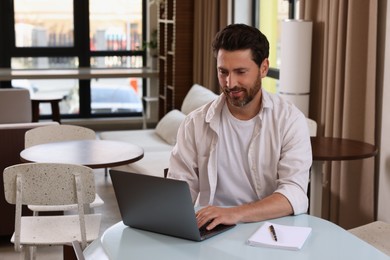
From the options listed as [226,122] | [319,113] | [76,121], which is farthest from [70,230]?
[76,121]

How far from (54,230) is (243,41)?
1.65m

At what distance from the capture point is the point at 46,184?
3.46 meters

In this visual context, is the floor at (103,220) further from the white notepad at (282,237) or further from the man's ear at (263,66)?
the white notepad at (282,237)

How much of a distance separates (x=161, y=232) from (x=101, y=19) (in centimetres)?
734

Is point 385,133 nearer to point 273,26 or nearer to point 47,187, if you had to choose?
point 47,187

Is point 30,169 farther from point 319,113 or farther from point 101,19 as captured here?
point 101,19

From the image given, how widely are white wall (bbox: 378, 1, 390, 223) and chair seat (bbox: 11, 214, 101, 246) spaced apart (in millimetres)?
1796

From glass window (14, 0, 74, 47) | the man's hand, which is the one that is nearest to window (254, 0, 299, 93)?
glass window (14, 0, 74, 47)

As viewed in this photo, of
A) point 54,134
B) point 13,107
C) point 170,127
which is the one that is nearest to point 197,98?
point 170,127

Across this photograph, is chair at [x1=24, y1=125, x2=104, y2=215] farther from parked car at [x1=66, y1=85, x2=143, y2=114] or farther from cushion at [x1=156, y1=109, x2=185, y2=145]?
parked car at [x1=66, y1=85, x2=143, y2=114]

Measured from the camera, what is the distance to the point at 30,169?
3.45 m

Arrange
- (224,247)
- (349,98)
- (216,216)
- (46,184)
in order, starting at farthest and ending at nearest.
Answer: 1. (349,98)
2. (46,184)
3. (216,216)
4. (224,247)

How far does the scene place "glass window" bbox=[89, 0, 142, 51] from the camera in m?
9.32

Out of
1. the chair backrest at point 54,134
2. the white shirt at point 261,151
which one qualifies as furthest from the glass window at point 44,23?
the white shirt at point 261,151
